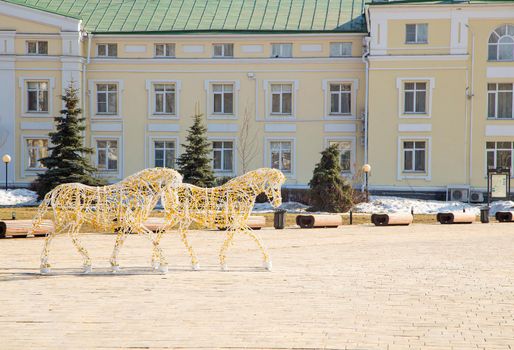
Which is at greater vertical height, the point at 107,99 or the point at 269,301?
the point at 107,99

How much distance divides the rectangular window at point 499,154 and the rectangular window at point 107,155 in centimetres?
1808

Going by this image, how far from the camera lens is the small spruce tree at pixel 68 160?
122 feet

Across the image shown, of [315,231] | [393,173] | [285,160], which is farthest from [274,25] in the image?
[315,231]

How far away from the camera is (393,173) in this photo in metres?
41.6

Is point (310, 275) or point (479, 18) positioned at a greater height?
point (479, 18)

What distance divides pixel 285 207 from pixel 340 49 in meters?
9.76

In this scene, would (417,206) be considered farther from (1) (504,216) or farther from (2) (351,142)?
(2) (351,142)

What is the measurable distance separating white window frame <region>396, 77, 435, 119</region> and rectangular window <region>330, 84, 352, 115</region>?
3.13m

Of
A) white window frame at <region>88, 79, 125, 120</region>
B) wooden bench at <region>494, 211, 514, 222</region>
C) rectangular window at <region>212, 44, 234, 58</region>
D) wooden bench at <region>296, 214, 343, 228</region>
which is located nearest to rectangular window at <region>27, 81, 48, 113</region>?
white window frame at <region>88, 79, 125, 120</region>

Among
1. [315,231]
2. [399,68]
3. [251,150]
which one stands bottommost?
[315,231]

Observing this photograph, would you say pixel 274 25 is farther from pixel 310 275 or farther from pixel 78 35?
pixel 310 275

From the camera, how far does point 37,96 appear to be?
44656mm

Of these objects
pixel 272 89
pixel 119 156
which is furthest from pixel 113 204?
pixel 119 156

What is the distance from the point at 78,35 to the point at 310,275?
103 ft
